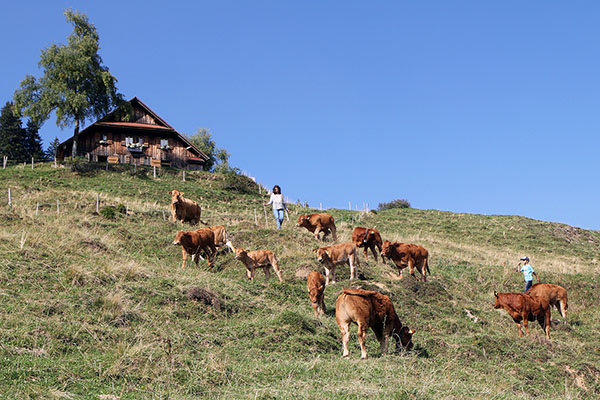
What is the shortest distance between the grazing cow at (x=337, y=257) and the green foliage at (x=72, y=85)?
45.2m

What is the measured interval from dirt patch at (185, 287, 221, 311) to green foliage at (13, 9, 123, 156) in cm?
4706

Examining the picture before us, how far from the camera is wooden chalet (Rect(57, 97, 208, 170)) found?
59.7m

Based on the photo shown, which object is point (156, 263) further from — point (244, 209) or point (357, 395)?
point (244, 209)

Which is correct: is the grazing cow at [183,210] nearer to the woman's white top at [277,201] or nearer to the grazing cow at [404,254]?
the woman's white top at [277,201]

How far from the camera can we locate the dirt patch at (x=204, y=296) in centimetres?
1321

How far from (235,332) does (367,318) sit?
9.08 ft

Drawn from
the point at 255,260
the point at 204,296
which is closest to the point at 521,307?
the point at 255,260

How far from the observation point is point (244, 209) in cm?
4541

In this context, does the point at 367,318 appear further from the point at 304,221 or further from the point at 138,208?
the point at 138,208

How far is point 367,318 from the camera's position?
10.7m

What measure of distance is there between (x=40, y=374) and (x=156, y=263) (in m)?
9.85

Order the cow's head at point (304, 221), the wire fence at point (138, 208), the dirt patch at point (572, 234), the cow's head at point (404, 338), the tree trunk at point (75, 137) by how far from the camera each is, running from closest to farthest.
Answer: the cow's head at point (404, 338), the cow's head at point (304, 221), the wire fence at point (138, 208), the dirt patch at point (572, 234), the tree trunk at point (75, 137)

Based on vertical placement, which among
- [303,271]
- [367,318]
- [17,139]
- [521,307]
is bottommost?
[521,307]

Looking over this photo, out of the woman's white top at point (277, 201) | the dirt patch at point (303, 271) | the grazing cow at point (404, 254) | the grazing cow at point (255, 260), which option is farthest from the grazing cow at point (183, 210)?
the grazing cow at point (404, 254)
